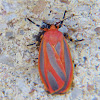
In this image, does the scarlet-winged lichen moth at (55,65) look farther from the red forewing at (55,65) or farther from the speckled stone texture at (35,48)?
the speckled stone texture at (35,48)

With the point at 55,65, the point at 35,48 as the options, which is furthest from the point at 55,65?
the point at 35,48

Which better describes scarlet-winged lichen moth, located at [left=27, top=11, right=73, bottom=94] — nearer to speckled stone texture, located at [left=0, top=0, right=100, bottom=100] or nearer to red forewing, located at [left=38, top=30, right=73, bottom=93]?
red forewing, located at [left=38, top=30, right=73, bottom=93]

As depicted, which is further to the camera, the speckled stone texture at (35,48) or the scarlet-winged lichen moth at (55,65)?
Answer: the speckled stone texture at (35,48)

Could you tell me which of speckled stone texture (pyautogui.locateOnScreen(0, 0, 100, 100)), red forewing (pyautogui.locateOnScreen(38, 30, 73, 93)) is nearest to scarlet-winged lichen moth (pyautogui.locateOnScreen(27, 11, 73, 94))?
red forewing (pyautogui.locateOnScreen(38, 30, 73, 93))

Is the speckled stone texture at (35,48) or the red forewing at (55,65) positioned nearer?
the red forewing at (55,65)

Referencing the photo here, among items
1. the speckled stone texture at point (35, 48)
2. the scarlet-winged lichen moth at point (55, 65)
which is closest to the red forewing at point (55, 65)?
the scarlet-winged lichen moth at point (55, 65)

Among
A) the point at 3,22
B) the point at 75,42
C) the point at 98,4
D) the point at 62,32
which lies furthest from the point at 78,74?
the point at 3,22
